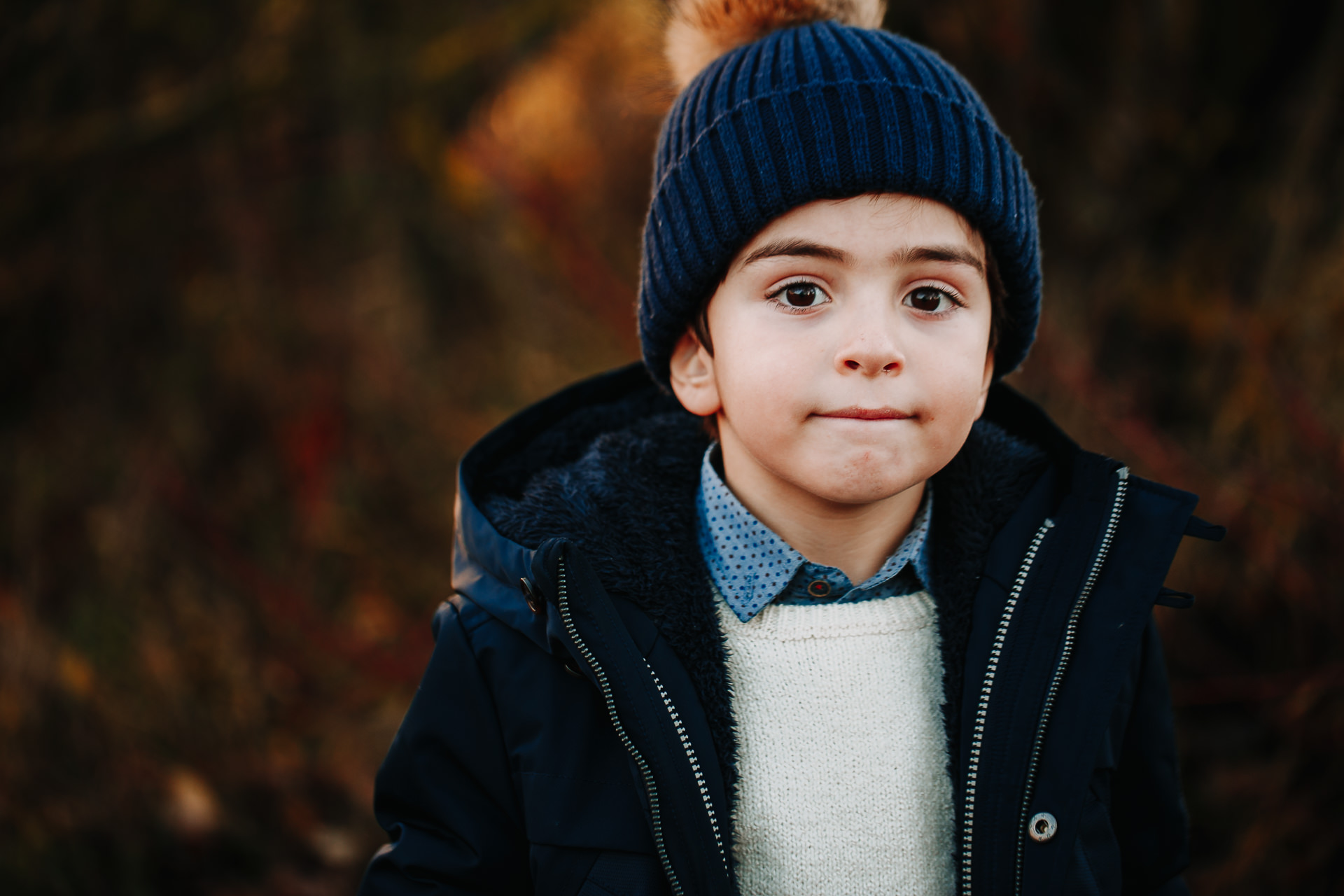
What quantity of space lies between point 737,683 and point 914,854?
381 mm

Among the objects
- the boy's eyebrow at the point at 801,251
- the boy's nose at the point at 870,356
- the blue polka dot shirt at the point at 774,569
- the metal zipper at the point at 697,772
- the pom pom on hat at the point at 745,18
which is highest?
the pom pom on hat at the point at 745,18

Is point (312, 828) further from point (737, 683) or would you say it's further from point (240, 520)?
point (737, 683)

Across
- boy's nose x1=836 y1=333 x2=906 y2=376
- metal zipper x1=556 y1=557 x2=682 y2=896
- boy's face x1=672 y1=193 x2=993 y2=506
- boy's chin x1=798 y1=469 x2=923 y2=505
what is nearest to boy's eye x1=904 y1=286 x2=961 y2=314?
boy's face x1=672 y1=193 x2=993 y2=506

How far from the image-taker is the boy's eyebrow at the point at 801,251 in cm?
132

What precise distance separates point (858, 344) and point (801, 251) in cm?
18

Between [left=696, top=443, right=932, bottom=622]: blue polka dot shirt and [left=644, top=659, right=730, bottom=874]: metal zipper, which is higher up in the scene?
[left=696, top=443, right=932, bottom=622]: blue polka dot shirt

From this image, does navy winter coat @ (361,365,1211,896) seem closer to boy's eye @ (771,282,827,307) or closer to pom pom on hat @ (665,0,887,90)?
boy's eye @ (771,282,827,307)

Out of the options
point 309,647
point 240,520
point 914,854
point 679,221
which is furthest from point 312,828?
point 679,221

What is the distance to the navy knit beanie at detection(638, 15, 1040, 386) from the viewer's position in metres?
1.36

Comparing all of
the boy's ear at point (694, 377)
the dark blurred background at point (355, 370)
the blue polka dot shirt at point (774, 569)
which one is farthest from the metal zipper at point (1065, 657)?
the dark blurred background at point (355, 370)

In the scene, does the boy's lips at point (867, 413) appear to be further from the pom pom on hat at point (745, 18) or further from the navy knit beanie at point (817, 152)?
the pom pom on hat at point (745, 18)

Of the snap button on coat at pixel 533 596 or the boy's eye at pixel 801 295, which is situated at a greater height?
the boy's eye at pixel 801 295

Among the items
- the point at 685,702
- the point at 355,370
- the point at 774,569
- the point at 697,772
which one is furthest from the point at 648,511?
the point at 355,370

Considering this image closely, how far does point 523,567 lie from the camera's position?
52.9 inches
